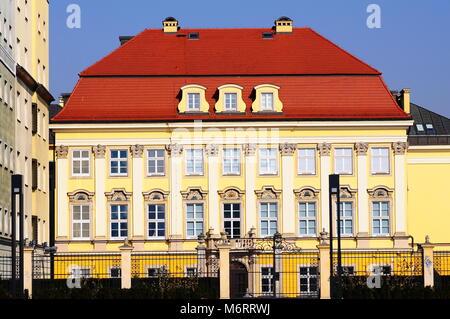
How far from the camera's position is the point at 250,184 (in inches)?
3073

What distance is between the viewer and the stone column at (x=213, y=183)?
77.5 metres

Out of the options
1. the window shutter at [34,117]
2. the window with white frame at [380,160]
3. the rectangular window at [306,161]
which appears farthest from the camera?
the rectangular window at [306,161]

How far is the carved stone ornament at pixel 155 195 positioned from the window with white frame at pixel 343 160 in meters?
9.27

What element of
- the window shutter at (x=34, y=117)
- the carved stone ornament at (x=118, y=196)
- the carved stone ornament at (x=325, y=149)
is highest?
the window shutter at (x=34, y=117)

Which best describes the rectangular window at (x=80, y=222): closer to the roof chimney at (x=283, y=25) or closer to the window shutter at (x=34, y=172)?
the window shutter at (x=34, y=172)

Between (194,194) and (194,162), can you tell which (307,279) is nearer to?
(194,194)

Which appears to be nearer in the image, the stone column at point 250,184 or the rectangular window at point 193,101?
the stone column at point 250,184

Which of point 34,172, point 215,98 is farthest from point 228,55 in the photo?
point 34,172

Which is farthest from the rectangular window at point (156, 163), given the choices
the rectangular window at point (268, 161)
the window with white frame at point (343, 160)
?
the window with white frame at point (343, 160)

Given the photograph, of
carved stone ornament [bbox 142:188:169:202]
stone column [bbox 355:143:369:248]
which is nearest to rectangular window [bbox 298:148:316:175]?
stone column [bbox 355:143:369:248]

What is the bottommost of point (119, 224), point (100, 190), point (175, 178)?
point (119, 224)

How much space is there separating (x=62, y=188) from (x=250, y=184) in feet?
32.8

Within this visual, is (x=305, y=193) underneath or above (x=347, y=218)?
above

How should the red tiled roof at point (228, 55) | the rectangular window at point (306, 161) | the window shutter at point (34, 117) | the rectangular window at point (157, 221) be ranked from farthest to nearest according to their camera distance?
the red tiled roof at point (228, 55) → the rectangular window at point (306, 161) → the rectangular window at point (157, 221) → the window shutter at point (34, 117)
